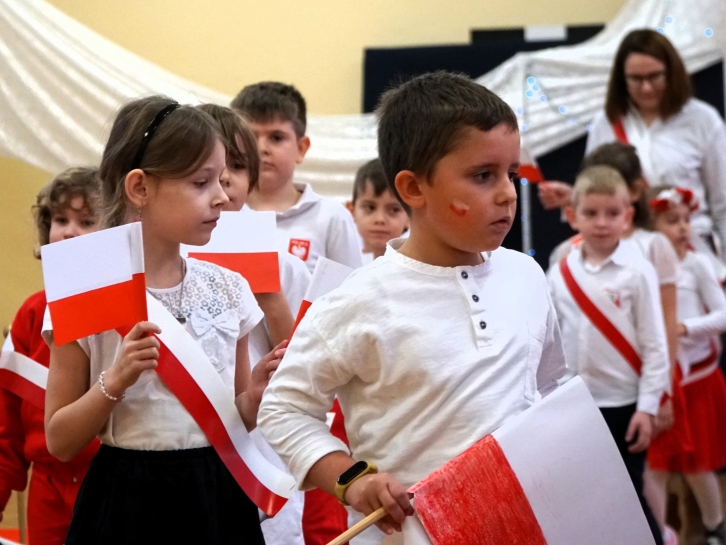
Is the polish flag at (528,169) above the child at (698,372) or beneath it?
above

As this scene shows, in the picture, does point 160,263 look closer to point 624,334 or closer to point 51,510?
point 51,510

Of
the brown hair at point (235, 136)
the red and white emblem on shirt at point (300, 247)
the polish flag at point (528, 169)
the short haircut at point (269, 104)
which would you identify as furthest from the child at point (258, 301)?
the polish flag at point (528, 169)

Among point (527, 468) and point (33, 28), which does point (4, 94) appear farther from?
point (527, 468)

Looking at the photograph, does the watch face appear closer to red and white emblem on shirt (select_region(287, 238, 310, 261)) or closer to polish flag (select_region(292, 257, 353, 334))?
polish flag (select_region(292, 257, 353, 334))

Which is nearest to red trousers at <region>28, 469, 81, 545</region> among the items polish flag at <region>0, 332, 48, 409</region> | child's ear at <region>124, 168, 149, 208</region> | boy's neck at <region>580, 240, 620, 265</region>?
polish flag at <region>0, 332, 48, 409</region>

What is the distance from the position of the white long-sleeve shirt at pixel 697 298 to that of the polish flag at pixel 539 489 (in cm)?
241

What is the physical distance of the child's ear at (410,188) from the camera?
1.67 metres

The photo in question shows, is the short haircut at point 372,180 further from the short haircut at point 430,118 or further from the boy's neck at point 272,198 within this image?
the short haircut at point 430,118

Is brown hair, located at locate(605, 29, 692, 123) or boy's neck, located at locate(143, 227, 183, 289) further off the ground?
brown hair, located at locate(605, 29, 692, 123)

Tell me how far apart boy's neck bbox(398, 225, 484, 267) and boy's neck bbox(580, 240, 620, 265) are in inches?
67.3

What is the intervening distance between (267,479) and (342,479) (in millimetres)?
477

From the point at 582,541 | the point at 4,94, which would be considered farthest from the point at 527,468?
the point at 4,94

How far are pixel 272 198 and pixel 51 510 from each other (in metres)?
1.20

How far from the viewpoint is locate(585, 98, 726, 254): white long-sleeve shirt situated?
414 cm
